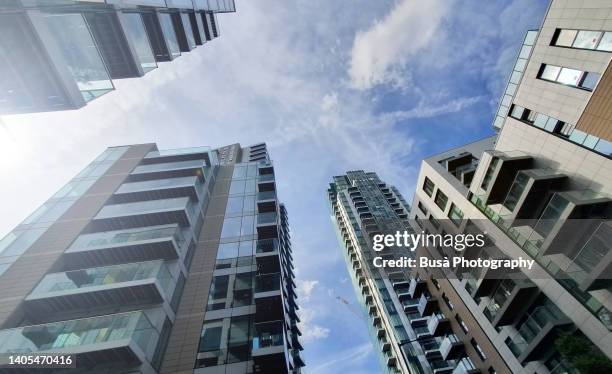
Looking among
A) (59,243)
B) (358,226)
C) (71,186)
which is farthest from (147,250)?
(358,226)

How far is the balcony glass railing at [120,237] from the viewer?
2255 cm

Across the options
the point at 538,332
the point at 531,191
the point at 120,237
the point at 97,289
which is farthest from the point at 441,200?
the point at 97,289

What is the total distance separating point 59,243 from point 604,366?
36.0 metres

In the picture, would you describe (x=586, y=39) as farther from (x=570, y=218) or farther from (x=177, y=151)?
(x=177, y=151)

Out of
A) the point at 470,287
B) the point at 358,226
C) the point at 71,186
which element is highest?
the point at 358,226

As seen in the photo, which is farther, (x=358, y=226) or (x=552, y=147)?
(x=358, y=226)

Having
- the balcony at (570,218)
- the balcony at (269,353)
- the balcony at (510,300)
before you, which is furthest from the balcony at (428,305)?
the balcony at (269,353)

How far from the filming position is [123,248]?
22438mm

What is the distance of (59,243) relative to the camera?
76.6 ft

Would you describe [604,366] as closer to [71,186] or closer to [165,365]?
[165,365]

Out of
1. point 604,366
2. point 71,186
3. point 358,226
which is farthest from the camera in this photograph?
point 358,226

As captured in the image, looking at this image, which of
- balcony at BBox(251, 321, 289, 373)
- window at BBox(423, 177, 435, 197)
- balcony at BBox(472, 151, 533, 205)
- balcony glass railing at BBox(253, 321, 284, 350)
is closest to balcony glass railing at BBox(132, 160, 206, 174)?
balcony glass railing at BBox(253, 321, 284, 350)

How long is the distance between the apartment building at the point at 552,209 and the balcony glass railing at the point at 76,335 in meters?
23.0

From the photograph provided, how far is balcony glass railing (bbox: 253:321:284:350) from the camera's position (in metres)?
18.9
